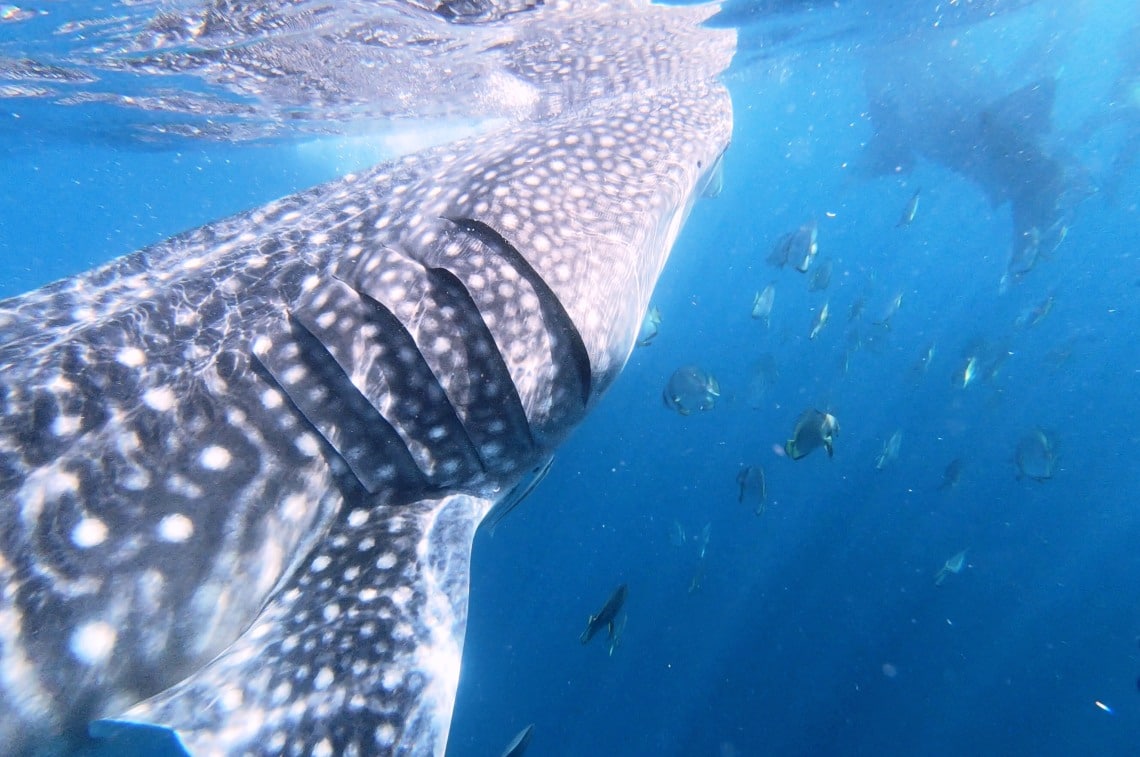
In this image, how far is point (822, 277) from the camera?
1015 centimetres

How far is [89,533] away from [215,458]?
0.47 metres

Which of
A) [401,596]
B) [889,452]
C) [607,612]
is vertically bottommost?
[607,612]

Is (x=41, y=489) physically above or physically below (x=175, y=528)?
above

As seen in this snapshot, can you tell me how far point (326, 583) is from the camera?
2453mm

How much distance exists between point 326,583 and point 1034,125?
19526 millimetres

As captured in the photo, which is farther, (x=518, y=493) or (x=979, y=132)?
(x=979, y=132)

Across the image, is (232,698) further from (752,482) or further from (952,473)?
(952,473)

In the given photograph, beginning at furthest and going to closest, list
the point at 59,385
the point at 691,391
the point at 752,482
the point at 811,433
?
1. the point at 752,482
2. the point at 691,391
3. the point at 811,433
4. the point at 59,385

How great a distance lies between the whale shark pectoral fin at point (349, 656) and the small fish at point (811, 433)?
4.33 metres

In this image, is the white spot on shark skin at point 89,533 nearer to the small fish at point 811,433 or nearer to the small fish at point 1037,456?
the small fish at point 811,433

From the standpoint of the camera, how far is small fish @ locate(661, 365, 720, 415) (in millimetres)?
7102

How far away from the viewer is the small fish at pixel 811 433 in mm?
5770

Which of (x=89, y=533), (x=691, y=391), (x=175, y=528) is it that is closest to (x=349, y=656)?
(x=175, y=528)

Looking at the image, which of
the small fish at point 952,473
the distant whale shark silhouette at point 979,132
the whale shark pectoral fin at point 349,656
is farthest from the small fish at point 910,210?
the whale shark pectoral fin at point 349,656
